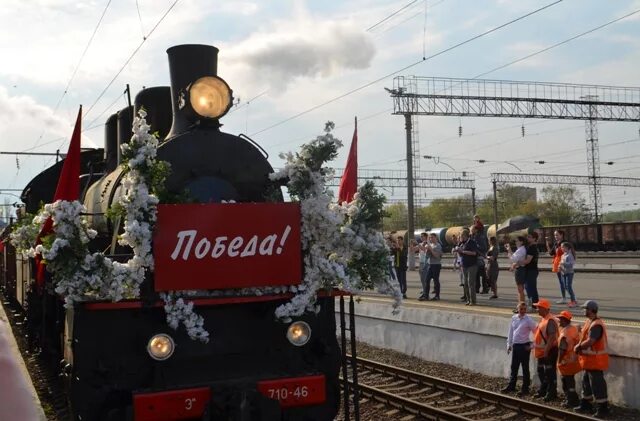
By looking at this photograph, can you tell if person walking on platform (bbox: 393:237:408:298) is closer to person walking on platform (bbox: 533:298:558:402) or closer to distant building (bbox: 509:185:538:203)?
person walking on platform (bbox: 533:298:558:402)

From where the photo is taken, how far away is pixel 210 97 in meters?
6.23

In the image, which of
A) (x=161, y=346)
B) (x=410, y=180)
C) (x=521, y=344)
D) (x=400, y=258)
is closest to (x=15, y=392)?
(x=161, y=346)

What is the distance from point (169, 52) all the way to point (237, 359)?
10.0ft

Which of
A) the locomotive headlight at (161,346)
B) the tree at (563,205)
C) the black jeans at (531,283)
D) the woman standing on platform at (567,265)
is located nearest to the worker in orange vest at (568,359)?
the black jeans at (531,283)

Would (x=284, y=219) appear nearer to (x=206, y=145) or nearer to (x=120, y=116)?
(x=206, y=145)

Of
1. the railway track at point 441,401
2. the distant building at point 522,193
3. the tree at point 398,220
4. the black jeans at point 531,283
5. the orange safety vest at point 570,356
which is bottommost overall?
the railway track at point 441,401

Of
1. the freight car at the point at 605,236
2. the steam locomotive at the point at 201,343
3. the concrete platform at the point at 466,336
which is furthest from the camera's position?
the freight car at the point at 605,236

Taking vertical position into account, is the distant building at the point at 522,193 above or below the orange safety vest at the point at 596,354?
above

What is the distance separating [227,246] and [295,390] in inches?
47.6

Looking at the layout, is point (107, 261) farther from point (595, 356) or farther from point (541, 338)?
point (541, 338)

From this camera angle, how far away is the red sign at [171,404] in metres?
4.80

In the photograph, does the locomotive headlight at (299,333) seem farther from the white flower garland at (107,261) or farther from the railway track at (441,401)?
the railway track at (441,401)

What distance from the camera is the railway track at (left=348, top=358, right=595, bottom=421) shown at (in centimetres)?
800

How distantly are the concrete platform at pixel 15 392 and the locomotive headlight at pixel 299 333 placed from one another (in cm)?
312
